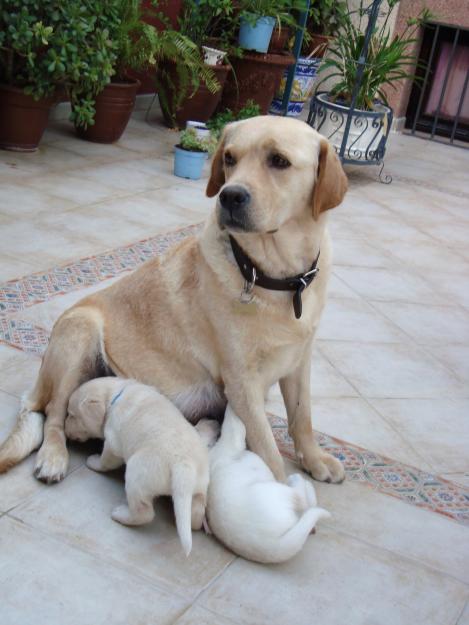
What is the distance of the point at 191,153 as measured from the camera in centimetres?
570

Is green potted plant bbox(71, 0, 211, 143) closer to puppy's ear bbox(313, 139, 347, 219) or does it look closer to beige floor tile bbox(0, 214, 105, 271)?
beige floor tile bbox(0, 214, 105, 271)

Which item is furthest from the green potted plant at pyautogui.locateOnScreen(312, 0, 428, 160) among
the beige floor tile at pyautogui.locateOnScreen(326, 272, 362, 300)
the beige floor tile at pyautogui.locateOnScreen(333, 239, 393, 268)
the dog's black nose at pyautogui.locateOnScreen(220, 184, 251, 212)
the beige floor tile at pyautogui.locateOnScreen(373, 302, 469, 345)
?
the dog's black nose at pyautogui.locateOnScreen(220, 184, 251, 212)

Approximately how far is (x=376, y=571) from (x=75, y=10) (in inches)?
153

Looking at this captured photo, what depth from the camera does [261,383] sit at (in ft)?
7.78

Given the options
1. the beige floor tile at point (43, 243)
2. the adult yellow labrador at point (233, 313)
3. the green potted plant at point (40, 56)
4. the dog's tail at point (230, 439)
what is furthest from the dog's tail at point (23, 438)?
the green potted plant at point (40, 56)

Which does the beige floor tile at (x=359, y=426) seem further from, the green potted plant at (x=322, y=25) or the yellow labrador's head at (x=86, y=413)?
the green potted plant at (x=322, y=25)

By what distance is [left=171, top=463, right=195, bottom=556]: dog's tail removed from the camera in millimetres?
1920

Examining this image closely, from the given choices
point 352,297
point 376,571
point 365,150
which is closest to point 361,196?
point 365,150

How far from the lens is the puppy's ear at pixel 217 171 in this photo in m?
2.40

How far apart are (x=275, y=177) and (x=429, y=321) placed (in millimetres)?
2161

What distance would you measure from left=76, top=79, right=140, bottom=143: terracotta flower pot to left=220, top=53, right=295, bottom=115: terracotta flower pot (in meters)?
1.39

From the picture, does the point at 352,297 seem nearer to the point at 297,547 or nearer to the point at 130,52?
the point at 297,547

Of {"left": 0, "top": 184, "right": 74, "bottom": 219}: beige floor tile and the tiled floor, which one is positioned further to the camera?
{"left": 0, "top": 184, "right": 74, "bottom": 219}: beige floor tile

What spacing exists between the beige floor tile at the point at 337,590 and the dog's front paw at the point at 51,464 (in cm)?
56
